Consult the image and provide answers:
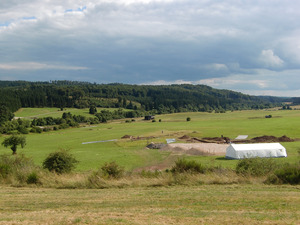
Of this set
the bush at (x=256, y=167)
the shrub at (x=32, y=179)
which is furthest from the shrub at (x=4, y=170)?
the bush at (x=256, y=167)

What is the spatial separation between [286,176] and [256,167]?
5.08 meters

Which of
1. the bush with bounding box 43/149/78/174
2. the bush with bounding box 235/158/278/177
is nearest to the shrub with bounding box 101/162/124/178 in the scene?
the bush with bounding box 235/158/278/177

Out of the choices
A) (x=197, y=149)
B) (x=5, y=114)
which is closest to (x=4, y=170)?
(x=197, y=149)

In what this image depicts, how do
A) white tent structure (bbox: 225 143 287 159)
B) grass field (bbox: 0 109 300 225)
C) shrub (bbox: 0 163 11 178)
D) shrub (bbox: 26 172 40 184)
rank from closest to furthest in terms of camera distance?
grass field (bbox: 0 109 300 225) → shrub (bbox: 26 172 40 184) → shrub (bbox: 0 163 11 178) → white tent structure (bbox: 225 143 287 159)

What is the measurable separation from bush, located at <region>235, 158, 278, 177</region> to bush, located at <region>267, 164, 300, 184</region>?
2.82 meters

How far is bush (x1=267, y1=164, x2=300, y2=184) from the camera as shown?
18744 mm

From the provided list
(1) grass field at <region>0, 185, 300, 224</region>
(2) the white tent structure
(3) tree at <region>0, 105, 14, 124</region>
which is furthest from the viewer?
(3) tree at <region>0, 105, 14, 124</region>

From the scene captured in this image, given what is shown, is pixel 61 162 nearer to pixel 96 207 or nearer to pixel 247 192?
pixel 96 207

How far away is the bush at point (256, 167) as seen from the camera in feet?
74.3

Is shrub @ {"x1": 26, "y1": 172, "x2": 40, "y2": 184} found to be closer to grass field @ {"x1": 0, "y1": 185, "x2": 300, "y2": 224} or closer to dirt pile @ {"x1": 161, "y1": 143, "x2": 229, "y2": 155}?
grass field @ {"x1": 0, "y1": 185, "x2": 300, "y2": 224}

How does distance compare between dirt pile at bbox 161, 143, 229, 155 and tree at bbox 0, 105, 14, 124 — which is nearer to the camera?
dirt pile at bbox 161, 143, 229, 155

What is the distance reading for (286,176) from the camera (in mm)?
18906

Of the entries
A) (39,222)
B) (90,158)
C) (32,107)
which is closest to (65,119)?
(32,107)

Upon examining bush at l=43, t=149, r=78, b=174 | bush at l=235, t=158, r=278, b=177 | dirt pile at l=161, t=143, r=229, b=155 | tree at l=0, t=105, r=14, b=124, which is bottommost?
dirt pile at l=161, t=143, r=229, b=155
